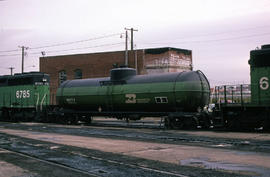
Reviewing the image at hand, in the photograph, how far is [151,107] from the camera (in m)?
20.3

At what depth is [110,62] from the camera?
4206cm

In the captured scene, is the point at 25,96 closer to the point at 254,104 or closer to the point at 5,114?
the point at 5,114

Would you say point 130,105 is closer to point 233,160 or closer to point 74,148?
point 74,148

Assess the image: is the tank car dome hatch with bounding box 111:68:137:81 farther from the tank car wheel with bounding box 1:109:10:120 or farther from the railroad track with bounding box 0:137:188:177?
the tank car wheel with bounding box 1:109:10:120

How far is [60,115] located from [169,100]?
33.1 ft

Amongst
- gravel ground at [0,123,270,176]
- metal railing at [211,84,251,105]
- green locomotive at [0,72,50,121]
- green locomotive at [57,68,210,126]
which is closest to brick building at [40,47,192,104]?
green locomotive at [0,72,50,121]

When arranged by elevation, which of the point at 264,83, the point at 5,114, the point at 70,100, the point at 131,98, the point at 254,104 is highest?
the point at 264,83

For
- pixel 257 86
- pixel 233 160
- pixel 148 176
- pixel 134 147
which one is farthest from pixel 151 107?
pixel 148 176

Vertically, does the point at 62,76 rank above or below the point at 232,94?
above

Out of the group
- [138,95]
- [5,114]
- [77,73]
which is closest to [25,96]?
[5,114]

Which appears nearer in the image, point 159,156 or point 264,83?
point 159,156

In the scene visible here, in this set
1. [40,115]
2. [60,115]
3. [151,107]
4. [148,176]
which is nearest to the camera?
[148,176]

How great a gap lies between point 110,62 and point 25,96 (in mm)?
15574

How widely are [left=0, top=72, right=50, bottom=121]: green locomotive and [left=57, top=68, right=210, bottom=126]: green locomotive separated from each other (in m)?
3.86
